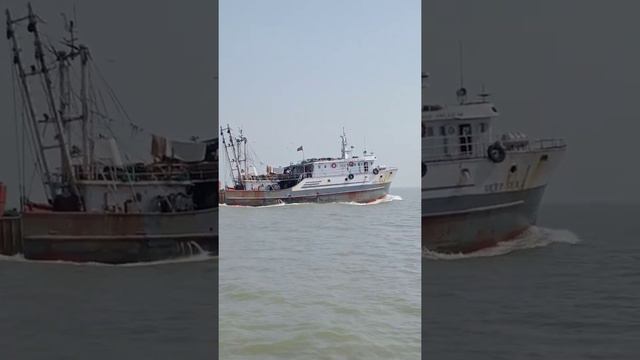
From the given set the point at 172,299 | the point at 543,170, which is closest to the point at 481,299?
the point at 543,170

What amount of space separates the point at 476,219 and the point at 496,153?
380mm

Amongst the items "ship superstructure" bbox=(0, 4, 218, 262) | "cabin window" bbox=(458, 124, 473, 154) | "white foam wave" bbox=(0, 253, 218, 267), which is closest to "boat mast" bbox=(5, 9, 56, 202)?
"ship superstructure" bbox=(0, 4, 218, 262)

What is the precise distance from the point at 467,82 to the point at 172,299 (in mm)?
1956

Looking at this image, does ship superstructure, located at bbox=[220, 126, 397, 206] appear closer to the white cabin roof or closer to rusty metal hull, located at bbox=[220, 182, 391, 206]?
rusty metal hull, located at bbox=[220, 182, 391, 206]

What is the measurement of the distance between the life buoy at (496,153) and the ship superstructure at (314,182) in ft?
11.1

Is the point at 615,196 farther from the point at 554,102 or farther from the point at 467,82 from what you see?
the point at 467,82

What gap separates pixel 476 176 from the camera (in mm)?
3553

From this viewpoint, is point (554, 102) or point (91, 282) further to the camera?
point (91, 282)

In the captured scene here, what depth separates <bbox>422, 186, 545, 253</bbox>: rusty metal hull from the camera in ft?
11.3

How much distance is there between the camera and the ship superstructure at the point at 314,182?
732 centimetres

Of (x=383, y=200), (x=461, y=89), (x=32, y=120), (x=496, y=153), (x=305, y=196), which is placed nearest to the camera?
(x=461, y=89)

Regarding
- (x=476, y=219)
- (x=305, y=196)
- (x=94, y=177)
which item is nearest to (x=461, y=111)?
(x=476, y=219)

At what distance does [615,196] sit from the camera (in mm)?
Answer: 3342

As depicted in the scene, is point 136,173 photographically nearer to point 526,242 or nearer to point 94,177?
point 94,177
